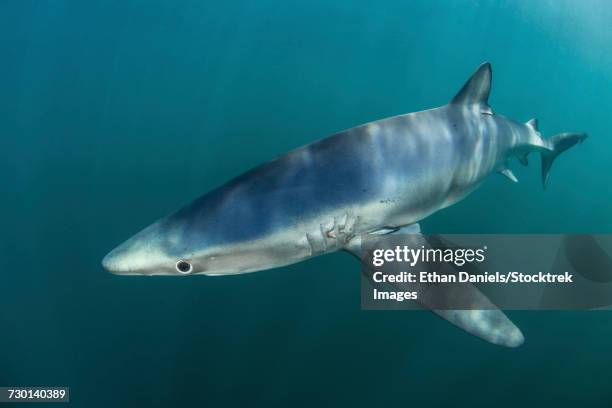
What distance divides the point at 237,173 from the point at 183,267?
23.4ft

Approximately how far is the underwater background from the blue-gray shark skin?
0.22 meters

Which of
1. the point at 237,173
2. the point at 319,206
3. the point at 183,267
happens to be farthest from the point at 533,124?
the point at 237,173

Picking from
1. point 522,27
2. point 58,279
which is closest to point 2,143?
point 58,279

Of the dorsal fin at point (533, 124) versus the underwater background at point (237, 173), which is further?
the underwater background at point (237, 173)

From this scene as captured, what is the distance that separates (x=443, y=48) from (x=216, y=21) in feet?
37.9

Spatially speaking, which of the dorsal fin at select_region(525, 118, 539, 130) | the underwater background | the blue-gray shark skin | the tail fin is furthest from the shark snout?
the tail fin

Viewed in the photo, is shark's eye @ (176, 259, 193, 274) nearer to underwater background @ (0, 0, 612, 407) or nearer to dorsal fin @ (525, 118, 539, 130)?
underwater background @ (0, 0, 612, 407)

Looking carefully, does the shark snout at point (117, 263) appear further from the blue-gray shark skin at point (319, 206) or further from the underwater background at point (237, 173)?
the underwater background at point (237, 173)

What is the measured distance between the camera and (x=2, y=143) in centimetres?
1076

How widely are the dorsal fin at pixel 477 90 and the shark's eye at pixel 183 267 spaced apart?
8.36ft

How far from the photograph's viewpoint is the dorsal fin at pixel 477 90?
3.22 meters

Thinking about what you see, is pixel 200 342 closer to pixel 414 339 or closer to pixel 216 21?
pixel 414 339

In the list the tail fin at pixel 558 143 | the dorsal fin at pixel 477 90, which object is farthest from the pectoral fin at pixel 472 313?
the tail fin at pixel 558 143

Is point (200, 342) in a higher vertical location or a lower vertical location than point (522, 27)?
lower
